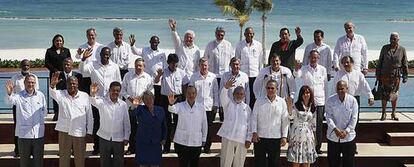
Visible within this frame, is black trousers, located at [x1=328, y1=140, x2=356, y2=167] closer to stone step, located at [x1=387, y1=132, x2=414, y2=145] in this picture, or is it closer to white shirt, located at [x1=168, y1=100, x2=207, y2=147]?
stone step, located at [x1=387, y1=132, x2=414, y2=145]

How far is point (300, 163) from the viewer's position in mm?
9242

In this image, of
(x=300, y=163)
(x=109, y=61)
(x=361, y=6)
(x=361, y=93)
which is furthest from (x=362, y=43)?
(x=361, y=6)

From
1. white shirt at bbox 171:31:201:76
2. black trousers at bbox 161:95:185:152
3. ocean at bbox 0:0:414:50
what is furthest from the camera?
ocean at bbox 0:0:414:50

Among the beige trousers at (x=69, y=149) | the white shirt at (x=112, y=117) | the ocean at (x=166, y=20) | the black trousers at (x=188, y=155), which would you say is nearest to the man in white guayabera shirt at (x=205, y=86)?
the black trousers at (x=188, y=155)

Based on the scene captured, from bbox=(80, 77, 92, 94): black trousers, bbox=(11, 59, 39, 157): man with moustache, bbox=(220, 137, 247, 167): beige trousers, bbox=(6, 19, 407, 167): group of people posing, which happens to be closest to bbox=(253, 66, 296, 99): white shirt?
bbox=(6, 19, 407, 167): group of people posing

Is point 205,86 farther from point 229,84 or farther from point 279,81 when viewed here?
point 279,81

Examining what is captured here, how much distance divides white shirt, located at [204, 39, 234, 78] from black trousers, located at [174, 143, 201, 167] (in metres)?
2.01

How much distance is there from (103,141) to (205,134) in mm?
1401

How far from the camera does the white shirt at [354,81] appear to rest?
10055 mm

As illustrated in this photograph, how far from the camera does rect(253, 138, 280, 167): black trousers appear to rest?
30.4ft

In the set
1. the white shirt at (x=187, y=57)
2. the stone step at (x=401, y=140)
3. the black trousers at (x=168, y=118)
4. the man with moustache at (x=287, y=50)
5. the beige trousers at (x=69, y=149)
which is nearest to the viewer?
the beige trousers at (x=69, y=149)

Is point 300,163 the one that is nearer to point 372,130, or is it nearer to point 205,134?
point 205,134

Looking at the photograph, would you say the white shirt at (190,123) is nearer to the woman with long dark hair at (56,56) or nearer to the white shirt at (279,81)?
the white shirt at (279,81)

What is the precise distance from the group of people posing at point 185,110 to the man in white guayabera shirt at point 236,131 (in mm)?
14
